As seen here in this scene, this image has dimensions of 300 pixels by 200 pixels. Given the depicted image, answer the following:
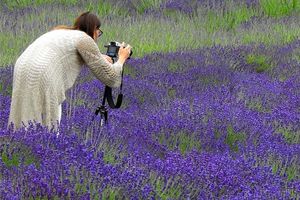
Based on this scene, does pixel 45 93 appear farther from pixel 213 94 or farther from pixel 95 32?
pixel 213 94

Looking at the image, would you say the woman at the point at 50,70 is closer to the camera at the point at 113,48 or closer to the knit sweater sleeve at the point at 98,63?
the knit sweater sleeve at the point at 98,63

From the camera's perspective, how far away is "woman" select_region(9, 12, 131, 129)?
4465 mm

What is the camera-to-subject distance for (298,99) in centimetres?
609

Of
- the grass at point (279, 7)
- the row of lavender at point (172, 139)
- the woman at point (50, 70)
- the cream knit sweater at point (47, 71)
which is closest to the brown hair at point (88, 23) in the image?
the woman at point (50, 70)

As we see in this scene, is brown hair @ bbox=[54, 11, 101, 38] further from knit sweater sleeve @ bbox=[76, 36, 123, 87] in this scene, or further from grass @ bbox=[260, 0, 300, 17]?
grass @ bbox=[260, 0, 300, 17]

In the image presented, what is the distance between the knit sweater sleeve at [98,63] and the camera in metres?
4.53

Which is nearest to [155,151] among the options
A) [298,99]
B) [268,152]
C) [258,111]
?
[268,152]

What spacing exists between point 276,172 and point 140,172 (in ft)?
3.60

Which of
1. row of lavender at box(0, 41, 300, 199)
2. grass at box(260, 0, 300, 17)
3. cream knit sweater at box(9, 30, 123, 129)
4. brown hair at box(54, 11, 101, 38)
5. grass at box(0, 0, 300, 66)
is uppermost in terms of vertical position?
brown hair at box(54, 11, 101, 38)

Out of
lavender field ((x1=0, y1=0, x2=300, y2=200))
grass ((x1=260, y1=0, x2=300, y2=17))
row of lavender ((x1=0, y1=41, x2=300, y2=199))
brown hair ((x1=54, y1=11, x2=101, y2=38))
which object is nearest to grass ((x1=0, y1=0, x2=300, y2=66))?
lavender field ((x1=0, y1=0, x2=300, y2=200))

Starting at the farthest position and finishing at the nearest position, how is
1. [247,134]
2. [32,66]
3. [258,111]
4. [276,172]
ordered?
[258,111], [247,134], [32,66], [276,172]

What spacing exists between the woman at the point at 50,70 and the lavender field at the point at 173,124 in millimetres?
194

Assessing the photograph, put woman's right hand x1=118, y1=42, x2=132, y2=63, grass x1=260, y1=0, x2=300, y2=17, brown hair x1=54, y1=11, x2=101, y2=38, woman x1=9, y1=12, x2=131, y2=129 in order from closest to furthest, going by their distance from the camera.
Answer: woman x1=9, y1=12, x2=131, y2=129 < brown hair x1=54, y1=11, x2=101, y2=38 < woman's right hand x1=118, y1=42, x2=132, y2=63 < grass x1=260, y1=0, x2=300, y2=17

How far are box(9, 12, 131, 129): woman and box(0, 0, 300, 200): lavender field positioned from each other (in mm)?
194
